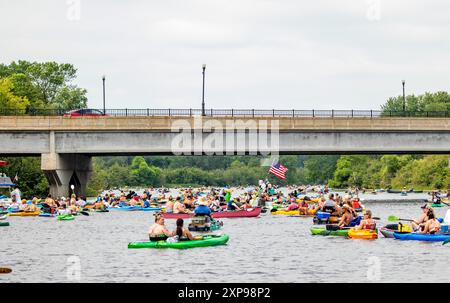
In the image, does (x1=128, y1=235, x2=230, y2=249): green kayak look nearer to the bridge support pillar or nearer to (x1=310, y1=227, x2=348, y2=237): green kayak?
(x1=310, y1=227, x2=348, y2=237): green kayak

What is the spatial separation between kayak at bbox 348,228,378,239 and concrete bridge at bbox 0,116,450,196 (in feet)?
103

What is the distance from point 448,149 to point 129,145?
90.7 feet

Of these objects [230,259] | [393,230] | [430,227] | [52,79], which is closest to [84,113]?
[393,230]

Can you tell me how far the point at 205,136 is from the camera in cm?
8431

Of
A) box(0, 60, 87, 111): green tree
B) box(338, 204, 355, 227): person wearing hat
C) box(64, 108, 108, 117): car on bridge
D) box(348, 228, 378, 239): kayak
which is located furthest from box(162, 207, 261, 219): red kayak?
box(0, 60, 87, 111): green tree

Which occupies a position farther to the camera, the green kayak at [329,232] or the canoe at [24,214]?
the canoe at [24,214]

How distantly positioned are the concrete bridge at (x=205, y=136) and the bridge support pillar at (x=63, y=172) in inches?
3.3

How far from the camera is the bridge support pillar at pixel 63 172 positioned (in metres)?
85.0

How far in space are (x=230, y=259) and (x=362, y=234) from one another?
1031 cm

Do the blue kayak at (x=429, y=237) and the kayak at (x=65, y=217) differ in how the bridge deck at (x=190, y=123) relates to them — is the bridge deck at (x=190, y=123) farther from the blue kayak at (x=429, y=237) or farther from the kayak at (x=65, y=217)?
the blue kayak at (x=429, y=237)

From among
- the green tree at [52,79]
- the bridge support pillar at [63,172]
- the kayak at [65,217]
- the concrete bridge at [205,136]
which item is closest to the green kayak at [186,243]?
the kayak at [65,217]

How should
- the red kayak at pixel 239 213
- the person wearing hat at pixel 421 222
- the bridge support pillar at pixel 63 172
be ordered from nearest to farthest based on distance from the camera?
the person wearing hat at pixel 421 222
the red kayak at pixel 239 213
the bridge support pillar at pixel 63 172

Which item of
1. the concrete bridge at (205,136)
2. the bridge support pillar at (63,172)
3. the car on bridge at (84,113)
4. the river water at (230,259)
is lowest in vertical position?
the river water at (230,259)

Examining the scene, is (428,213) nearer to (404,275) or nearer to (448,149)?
(404,275)
